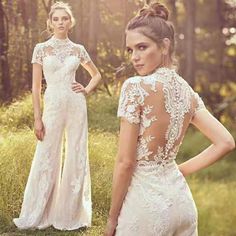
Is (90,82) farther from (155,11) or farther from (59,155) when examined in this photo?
(155,11)

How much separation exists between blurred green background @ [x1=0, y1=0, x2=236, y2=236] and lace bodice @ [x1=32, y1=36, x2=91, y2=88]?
3.27ft

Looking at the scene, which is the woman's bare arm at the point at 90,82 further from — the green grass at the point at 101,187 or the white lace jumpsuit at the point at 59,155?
the green grass at the point at 101,187

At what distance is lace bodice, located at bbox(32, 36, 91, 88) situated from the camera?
3674 millimetres

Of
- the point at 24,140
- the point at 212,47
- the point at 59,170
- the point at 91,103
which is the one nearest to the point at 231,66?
Answer: the point at 212,47

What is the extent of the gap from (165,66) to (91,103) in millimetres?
8273

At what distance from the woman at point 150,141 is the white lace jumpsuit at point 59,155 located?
2178 millimetres

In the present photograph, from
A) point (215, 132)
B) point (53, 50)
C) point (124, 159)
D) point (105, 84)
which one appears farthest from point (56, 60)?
point (105, 84)

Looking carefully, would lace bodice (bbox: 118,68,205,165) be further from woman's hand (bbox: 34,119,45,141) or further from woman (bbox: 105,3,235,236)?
woman's hand (bbox: 34,119,45,141)

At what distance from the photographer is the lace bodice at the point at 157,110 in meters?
1.49

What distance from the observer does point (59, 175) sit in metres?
3.92

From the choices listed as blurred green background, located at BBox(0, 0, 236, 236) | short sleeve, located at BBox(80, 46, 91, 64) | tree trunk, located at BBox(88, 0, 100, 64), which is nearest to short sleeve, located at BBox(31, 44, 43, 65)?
short sleeve, located at BBox(80, 46, 91, 64)

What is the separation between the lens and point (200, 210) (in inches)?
171

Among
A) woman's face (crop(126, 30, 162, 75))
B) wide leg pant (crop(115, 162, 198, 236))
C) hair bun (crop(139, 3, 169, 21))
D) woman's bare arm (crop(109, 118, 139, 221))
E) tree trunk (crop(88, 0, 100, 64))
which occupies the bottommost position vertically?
tree trunk (crop(88, 0, 100, 64))

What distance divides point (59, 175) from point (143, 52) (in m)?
2.49
